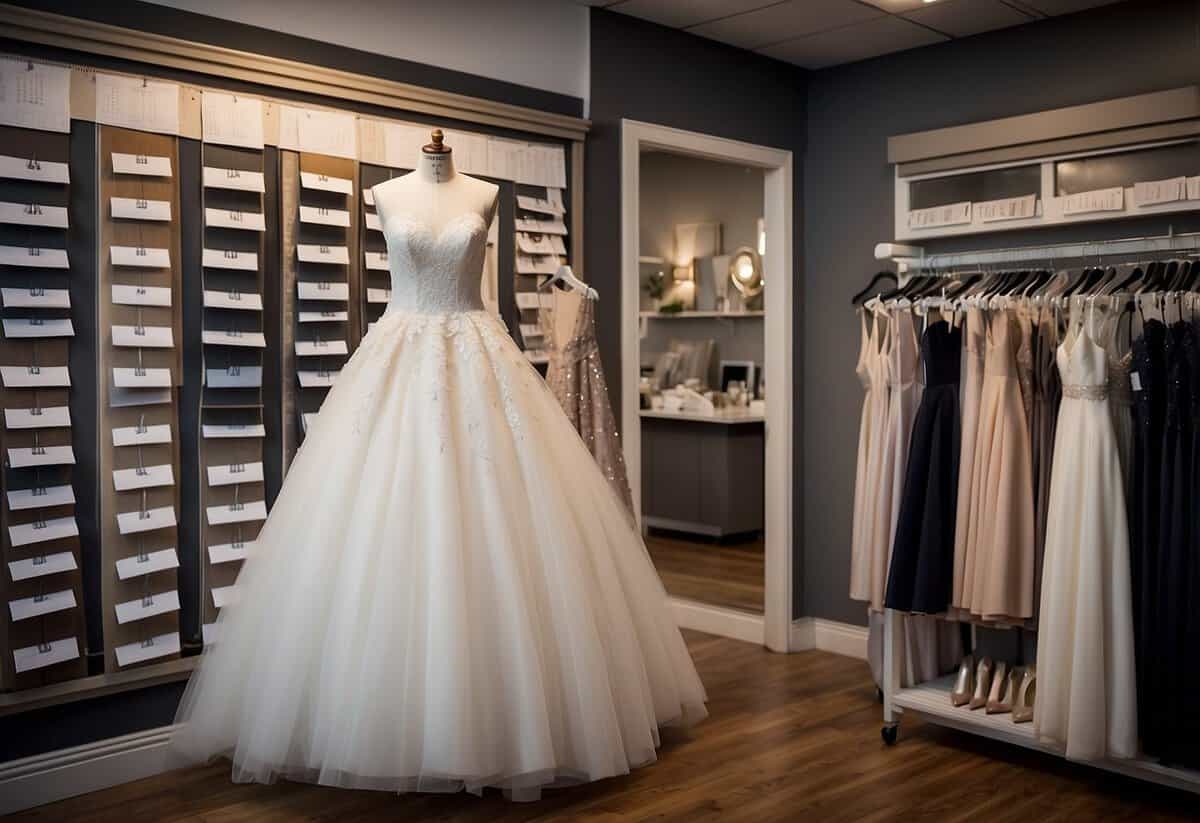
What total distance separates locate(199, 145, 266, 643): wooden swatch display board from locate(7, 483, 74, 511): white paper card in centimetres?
38

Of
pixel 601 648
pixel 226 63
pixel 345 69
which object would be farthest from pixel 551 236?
pixel 601 648

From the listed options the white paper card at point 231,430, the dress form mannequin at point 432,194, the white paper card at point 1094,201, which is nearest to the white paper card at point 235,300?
the white paper card at point 231,430

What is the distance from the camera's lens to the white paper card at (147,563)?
3.05 metres

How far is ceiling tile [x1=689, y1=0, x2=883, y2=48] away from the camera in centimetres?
393

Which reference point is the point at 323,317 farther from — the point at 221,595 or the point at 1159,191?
the point at 1159,191

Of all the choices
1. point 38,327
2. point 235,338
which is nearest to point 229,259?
point 235,338

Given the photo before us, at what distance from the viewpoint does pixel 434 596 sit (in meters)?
2.71

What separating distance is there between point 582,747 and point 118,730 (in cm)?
138

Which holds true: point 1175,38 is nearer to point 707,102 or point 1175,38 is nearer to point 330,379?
point 707,102

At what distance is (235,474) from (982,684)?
2442mm

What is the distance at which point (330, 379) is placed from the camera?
3.40 meters

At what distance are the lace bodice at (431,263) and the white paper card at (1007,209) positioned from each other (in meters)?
1.98

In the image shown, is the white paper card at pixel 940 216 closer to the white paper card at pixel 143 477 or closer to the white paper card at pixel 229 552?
the white paper card at pixel 229 552

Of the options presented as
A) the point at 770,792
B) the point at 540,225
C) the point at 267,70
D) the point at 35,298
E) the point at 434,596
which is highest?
the point at 267,70
